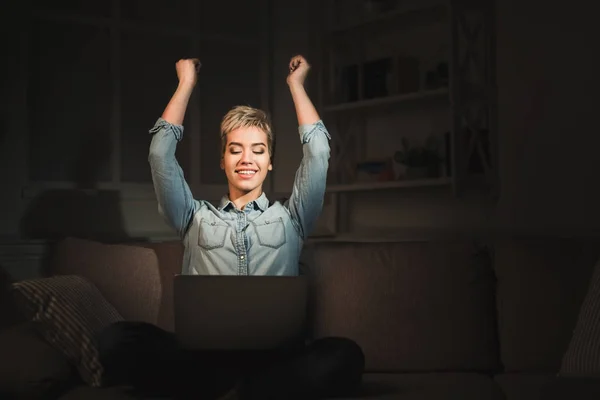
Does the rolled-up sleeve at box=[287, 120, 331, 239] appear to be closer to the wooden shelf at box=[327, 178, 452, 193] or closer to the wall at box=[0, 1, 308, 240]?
the wooden shelf at box=[327, 178, 452, 193]

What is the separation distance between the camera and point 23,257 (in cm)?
239

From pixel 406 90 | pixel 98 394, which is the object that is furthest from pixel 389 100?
A: pixel 98 394

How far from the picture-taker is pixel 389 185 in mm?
2699

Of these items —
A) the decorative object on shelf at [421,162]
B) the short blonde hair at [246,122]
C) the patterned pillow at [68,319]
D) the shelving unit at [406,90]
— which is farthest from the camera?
the decorative object on shelf at [421,162]

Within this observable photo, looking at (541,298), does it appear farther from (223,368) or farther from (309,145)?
(223,368)

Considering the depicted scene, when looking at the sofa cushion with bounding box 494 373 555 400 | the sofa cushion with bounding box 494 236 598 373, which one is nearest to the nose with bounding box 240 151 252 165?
the sofa cushion with bounding box 494 236 598 373

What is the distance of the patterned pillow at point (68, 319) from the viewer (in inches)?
65.2

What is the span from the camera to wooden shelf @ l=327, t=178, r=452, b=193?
8.38ft

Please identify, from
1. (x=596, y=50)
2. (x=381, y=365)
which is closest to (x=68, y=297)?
(x=381, y=365)

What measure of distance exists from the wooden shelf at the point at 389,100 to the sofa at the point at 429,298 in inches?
28.2

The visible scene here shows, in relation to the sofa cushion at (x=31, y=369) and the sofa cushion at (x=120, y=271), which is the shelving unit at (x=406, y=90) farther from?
the sofa cushion at (x=31, y=369)

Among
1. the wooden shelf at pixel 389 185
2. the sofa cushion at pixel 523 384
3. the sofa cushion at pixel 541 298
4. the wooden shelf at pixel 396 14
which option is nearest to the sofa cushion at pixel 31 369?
the sofa cushion at pixel 523 384

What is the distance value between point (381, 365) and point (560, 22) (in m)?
1.37

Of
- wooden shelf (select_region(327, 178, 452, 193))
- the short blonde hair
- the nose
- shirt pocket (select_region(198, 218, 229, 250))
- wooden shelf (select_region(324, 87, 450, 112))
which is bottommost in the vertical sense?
shirt pocket (select_region(198, 218, 229, 250))
